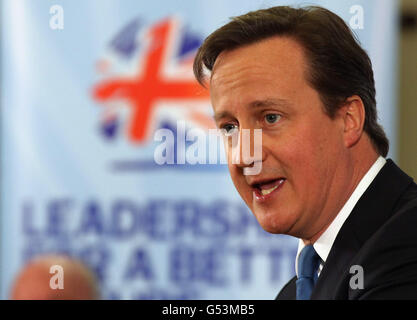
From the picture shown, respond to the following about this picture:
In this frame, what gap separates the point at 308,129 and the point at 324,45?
5.2 inches

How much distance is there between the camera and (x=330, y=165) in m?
1.01

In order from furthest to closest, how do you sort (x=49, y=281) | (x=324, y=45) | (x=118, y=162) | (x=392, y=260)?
1. (x=118, y=162)
2. (x=324, y=45)
3. (x=392, y=260)
4. (x=49, y=281)

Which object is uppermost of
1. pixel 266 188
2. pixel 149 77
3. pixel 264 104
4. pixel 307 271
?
pixel 149 77

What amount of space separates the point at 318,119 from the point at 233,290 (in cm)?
106

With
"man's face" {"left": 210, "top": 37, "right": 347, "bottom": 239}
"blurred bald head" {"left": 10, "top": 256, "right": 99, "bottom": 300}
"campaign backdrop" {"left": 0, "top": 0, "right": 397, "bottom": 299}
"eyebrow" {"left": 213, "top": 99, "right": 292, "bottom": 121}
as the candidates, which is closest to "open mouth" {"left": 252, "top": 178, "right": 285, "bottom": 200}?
"man's face" {"left": 210, "top": 37, "right": 347, "bottom": 239}

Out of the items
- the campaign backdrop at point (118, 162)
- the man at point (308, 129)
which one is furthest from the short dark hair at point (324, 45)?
the campaign backdrop at point (118, 162)

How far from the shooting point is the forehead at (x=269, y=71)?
96 centimetres

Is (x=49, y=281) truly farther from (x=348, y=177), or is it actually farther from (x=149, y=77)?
(x=149, y=77)

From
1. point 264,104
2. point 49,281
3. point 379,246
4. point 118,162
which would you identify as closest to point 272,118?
point 264,104

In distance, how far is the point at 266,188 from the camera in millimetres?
975

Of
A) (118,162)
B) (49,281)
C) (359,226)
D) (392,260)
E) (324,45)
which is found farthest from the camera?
(118,162)

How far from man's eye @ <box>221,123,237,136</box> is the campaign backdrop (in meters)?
0.95

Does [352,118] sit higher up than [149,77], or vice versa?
[149,77]
